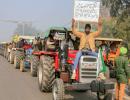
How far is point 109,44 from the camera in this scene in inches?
704

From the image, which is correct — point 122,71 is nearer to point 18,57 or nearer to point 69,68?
point 69,68

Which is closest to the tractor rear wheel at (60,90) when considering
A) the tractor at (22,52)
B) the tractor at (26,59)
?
the tractor at (26,59)

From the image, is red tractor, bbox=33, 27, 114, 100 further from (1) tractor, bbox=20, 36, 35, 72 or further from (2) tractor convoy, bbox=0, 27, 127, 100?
(1) tractor, bbox=20, 36, 35, 72

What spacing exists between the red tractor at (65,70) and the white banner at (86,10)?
765 millimetres

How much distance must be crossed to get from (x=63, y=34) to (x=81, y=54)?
8.81 feet

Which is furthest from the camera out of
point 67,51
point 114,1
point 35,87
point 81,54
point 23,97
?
point 114,1

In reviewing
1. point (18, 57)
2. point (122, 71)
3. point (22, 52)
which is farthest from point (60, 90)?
point (22, 52)

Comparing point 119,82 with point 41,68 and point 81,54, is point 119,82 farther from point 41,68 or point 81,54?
point 41,68

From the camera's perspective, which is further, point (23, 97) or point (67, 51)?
point (23, 97)

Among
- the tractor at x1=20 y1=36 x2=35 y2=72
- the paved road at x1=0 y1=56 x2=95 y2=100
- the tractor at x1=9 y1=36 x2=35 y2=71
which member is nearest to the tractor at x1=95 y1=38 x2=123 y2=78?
the paved road at x1=0 y1=56 x2=95 y2=100

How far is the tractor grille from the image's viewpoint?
11805mm

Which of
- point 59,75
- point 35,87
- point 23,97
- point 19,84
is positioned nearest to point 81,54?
point 59,75

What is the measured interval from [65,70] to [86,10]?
7.66ft

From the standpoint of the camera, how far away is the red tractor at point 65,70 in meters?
11.4
